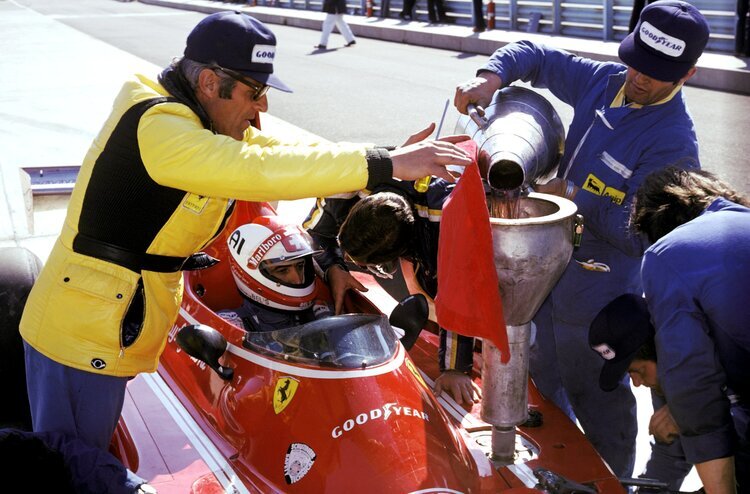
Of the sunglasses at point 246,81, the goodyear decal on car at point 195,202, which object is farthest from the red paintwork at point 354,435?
the sunglasses at point 246,81

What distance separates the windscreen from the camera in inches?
133

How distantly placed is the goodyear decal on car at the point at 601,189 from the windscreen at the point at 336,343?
1157 millimetres

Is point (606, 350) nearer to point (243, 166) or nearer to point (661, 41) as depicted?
point (243, 166)

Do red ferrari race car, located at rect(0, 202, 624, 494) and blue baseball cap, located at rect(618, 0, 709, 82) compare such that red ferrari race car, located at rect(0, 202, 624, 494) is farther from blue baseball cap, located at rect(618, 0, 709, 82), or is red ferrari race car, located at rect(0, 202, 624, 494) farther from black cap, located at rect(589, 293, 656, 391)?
blue baseball cap, located at rect(618, 0, 709, 82)

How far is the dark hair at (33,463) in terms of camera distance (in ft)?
8.85

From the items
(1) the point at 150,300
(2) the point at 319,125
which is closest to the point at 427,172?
(1) the point at 150,300

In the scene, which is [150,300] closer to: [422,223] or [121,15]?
[422,223]

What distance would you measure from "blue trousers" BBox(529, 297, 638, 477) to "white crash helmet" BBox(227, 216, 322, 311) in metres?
1.28

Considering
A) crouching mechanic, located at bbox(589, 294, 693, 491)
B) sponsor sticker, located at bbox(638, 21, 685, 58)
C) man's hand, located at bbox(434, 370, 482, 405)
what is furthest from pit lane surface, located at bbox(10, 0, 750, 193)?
crouching mechanic, located at bbox(589, 294, 693, 491)

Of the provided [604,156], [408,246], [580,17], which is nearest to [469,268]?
[408,246]

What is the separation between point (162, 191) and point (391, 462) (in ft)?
3.81

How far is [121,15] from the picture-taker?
106 ft

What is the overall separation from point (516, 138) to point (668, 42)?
0.81m

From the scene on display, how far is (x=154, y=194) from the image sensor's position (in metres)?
2.93
